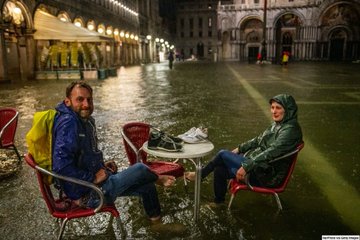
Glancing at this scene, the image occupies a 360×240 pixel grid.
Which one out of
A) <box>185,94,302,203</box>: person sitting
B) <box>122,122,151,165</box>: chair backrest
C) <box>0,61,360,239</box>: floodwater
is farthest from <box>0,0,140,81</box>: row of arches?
<box>185,94,302,203</box>: person sitting

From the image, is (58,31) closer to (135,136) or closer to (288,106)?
(135,136)

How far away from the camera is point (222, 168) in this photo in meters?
3.86

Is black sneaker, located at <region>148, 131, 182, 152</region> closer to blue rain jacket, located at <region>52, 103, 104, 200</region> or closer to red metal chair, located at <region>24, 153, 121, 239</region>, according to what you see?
blue rain jacket, located at <region>52, 103, 104, 200</region>

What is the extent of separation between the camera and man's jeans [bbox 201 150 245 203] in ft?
12.4

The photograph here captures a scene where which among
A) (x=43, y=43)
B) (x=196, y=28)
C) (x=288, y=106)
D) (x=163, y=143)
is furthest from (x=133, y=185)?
(x=196, y=28)

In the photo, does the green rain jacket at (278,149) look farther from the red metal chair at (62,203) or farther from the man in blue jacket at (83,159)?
the red metal chair at (62,203)

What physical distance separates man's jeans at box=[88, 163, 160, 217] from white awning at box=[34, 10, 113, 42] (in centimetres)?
1735

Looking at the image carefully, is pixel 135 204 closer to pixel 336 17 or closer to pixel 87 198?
pixel 87 198

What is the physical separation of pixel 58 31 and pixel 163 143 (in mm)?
19288

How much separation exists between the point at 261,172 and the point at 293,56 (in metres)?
56.2

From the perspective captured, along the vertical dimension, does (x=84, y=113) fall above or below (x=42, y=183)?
above

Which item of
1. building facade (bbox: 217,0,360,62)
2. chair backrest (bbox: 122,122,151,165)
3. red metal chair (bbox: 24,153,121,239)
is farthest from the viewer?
building facade (bbox: 217,0,360,62)

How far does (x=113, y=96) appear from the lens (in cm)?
1278

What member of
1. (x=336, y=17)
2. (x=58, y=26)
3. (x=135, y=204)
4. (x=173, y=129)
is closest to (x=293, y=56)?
(x=336, y=17)
